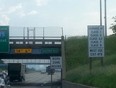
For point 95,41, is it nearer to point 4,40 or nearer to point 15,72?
point 4,40

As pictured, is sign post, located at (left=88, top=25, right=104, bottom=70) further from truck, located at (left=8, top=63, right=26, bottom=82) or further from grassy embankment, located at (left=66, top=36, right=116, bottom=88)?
truck, located at (left=8, top=63, right=26, bottom=82)

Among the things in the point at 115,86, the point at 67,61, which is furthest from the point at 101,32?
the point at 67,61

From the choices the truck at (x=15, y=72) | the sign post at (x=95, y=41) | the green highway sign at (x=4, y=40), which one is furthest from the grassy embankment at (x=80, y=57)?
the truck at (x=15, y=72)

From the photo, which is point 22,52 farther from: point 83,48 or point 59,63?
point 59,63

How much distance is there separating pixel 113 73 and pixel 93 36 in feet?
12.6

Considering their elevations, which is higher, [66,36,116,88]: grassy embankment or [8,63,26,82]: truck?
[66,36,116,88]: grassy embankment

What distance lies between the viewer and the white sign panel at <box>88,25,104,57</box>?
108ft

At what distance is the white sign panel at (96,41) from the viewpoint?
33.0 m

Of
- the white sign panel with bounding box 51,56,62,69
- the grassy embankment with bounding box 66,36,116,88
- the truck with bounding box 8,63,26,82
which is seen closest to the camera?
the white sign panel with bounding box 51,56,62,69

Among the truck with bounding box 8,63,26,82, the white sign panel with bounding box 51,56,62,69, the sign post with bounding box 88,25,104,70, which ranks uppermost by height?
the sign post with bounding box 88,25,104,70

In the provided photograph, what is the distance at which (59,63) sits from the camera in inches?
1515

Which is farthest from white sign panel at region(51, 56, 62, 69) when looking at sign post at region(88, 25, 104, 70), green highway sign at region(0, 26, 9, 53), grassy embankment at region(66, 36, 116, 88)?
green highway sign at region(0, 26, 9, 53)

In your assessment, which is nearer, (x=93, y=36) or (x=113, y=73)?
(x=113, y=73)

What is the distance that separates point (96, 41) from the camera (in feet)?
109
